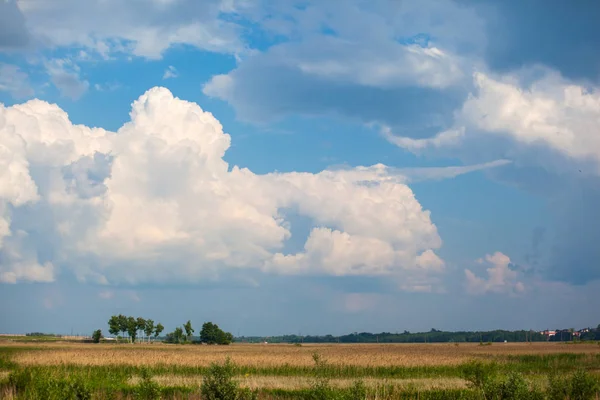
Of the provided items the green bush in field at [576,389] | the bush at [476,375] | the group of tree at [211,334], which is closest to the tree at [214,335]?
the group of tree at [211,334]

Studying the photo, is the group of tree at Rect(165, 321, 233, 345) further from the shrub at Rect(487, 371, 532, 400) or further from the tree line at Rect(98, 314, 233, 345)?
the shrub at Rect(487, 371, 532, 400)

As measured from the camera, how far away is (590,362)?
193ft

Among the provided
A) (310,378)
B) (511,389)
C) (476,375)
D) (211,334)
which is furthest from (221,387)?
(211,334)

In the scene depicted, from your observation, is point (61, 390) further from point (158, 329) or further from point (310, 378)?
point (158, 329)

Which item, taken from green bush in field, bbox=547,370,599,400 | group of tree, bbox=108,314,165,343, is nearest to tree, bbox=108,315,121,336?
group of tree, bbox=108,314,165,343

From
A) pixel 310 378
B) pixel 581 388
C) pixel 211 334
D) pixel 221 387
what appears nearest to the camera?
pixel 221 387

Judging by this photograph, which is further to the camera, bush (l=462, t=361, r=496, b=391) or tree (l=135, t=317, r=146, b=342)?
tree (l=135, t=317, r=146, b=342)

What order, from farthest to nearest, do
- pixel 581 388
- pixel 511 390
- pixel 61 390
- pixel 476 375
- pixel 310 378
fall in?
pixel 310 378
pixel 476 375
pixel 581 388
pixel 61 390
pixel 511 390

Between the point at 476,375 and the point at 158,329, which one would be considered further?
the point at 158,329

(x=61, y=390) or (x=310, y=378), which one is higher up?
(x=61, y=390)

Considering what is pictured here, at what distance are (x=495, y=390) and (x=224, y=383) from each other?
1122 cm

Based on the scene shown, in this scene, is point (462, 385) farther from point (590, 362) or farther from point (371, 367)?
point (590, 362)

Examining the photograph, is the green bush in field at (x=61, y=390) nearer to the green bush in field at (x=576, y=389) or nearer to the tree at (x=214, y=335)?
the green bush in field at (x=576, y=389)

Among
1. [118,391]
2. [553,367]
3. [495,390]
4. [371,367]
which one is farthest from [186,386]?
[553,367]
